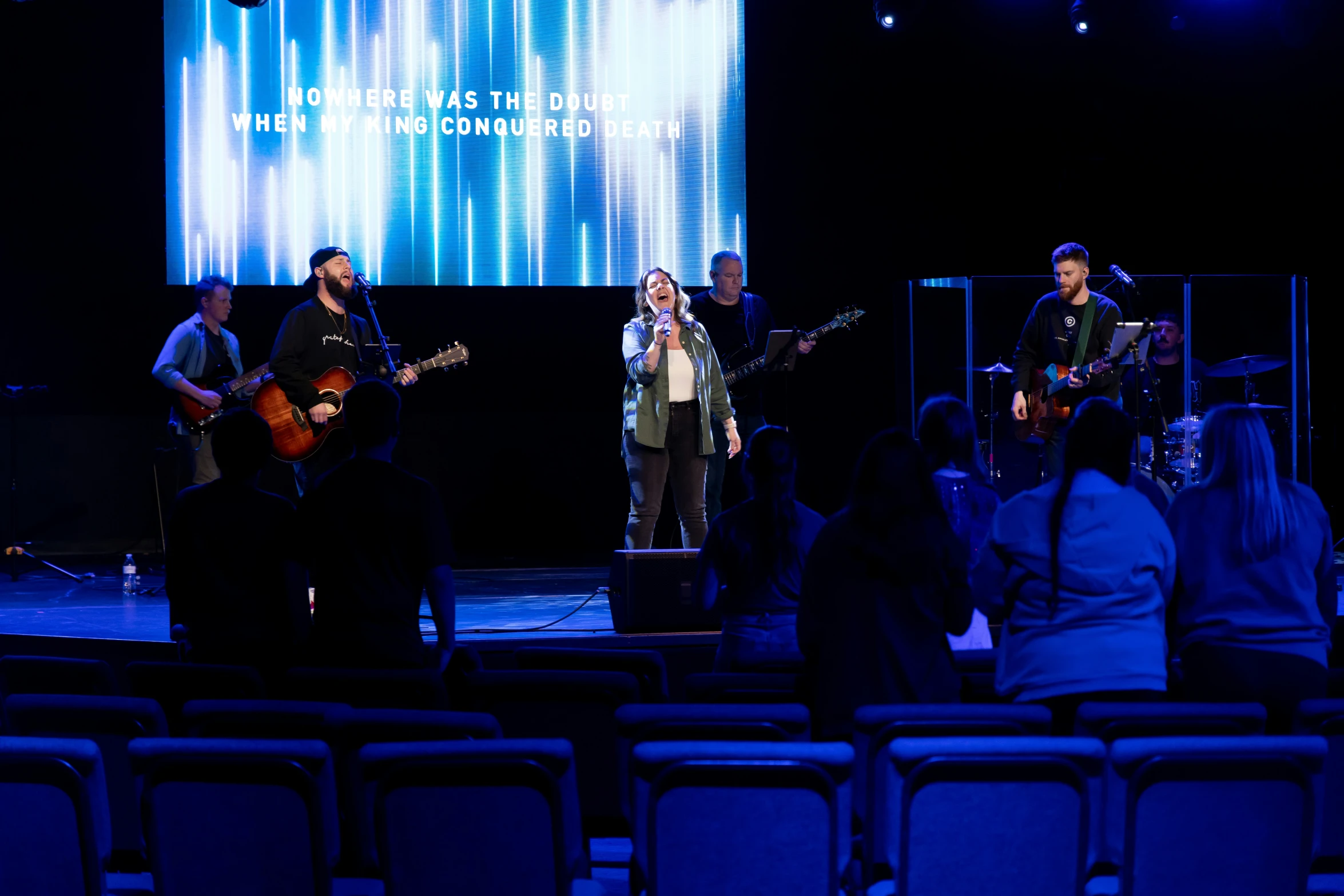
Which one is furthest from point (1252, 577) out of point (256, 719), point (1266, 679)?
point (256, 719)

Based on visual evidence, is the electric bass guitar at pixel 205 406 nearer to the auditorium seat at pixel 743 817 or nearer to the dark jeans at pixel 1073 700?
the dark jeans at pixel 1073 700

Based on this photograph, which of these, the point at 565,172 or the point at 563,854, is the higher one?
the point at 565,172

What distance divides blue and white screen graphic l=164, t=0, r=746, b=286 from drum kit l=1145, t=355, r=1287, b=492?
2838 mm

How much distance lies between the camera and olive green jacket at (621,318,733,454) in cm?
603

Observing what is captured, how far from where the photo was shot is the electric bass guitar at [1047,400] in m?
6.84

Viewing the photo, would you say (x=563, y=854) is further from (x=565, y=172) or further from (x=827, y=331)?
(x=565, y=172)

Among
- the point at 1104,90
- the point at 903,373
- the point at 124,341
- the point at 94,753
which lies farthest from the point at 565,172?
the point at 94,753

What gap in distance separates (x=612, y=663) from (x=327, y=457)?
282 centimetres

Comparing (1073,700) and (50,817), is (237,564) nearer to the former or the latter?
(50,817)

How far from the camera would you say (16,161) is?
8.18 m

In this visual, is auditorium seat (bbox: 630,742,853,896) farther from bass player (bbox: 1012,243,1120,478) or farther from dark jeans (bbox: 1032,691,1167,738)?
bass player (bbox: 1012,243,1120,478)

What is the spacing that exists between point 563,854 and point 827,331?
5.60 meters

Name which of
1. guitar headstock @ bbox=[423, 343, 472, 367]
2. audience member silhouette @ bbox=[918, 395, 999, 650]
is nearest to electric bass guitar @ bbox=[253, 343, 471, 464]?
guitar headstock @ bbox=[423, 343, 472, 367]

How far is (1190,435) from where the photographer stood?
308 inches
